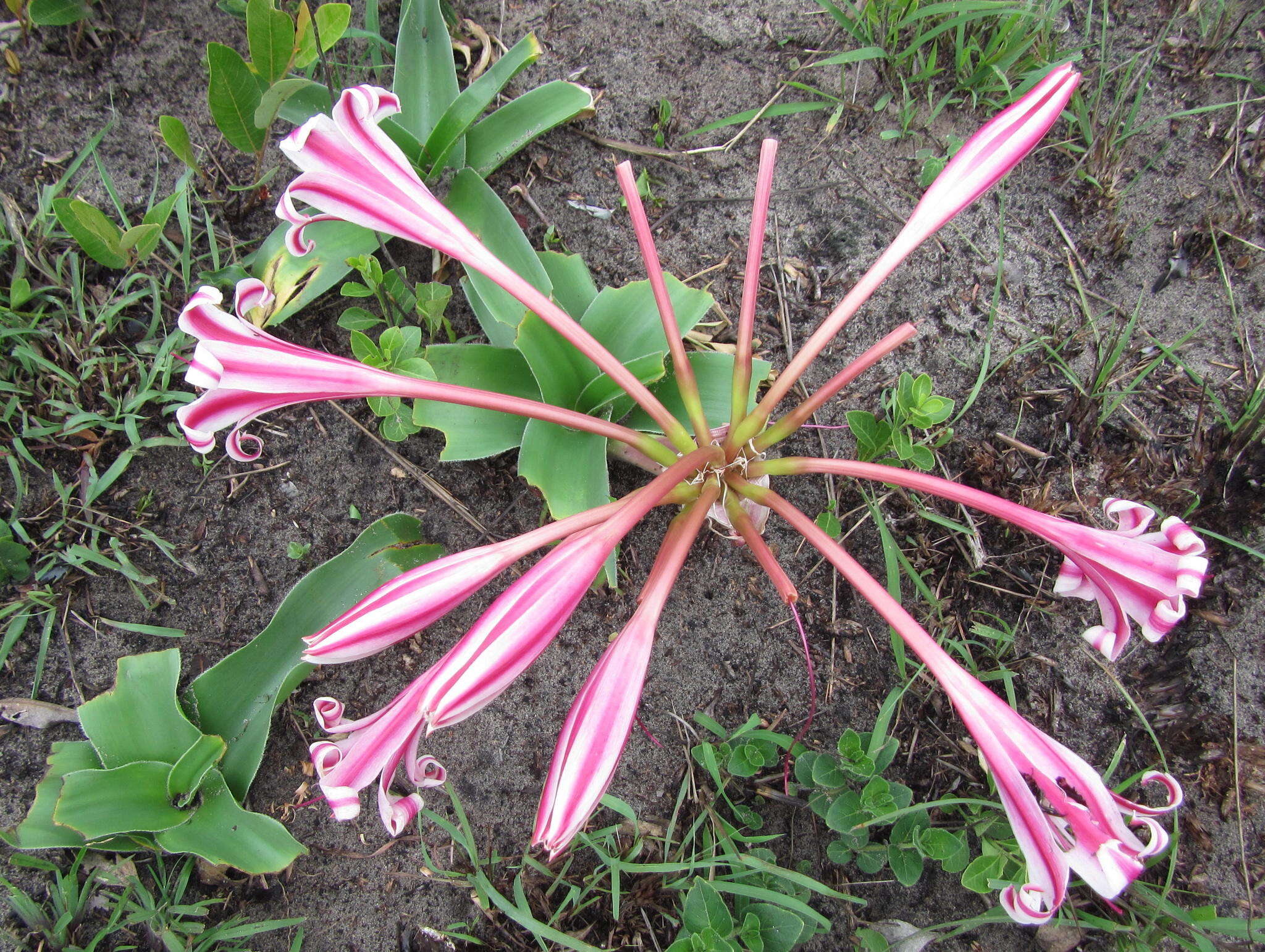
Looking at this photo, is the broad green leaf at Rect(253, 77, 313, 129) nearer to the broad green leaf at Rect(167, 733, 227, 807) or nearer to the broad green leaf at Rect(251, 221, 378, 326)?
the broad green leaf at Rect(251, 221, 378, 326)

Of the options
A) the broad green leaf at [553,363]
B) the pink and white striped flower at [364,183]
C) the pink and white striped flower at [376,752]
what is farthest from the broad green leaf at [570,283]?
the pink and white striped flower at [376,752]

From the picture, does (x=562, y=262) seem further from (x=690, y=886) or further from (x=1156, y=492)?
(x=1156, y=492)

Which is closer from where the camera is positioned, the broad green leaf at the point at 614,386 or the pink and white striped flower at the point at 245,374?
the pink and white striped flower at the point at 245,374

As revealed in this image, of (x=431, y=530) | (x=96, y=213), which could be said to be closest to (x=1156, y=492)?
(x=431, y=530)

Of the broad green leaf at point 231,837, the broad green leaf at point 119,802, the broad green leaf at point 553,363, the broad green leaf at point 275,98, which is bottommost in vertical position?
the broad green leaf at point 231,837

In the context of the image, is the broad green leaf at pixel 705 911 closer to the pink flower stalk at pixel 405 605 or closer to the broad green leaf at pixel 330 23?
the pink flower stalk at pixel 405 605
